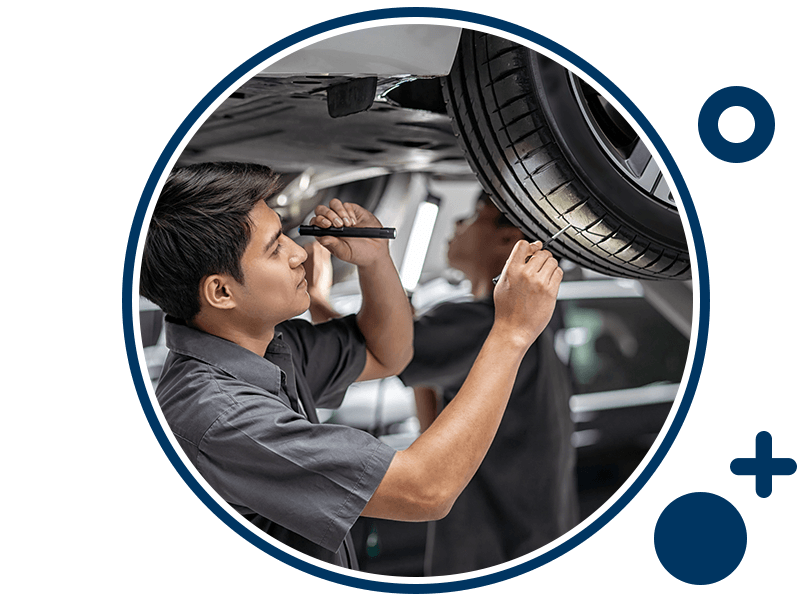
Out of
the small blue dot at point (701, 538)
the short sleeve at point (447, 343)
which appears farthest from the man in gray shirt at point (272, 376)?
Answer: the short sleeve at point (447, 343)

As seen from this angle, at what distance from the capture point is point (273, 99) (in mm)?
1127

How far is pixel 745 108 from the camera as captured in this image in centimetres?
74

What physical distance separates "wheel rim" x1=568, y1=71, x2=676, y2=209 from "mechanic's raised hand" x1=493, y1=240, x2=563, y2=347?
0.16m

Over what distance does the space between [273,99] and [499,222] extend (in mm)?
553

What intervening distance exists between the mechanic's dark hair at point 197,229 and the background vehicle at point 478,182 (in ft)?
0.52

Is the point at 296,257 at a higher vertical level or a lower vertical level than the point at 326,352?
higher

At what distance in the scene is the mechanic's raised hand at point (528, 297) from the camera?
2.81ft

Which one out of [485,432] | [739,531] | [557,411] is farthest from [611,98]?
[557,411]

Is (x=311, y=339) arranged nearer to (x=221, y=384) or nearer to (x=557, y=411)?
(x=221, y=384)

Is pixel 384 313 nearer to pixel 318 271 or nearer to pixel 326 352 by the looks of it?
pixel 326 352

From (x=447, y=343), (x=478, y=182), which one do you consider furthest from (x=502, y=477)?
(x=478, y=182)

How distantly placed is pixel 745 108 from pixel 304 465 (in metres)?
0.61

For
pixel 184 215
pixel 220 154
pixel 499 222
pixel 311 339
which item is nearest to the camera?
pixel 184 215

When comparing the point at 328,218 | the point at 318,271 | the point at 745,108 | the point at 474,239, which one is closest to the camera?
the point at 745,108
